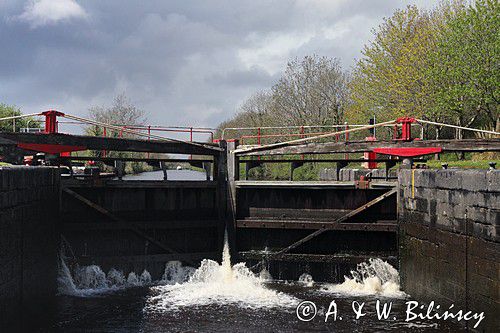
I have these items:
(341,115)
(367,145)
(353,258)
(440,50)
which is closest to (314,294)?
(353,258)

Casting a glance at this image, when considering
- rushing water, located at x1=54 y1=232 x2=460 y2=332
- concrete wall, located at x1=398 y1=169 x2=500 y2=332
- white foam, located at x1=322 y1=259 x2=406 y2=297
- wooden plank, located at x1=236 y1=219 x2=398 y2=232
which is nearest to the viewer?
concrete wall, located at x1=398 y1=169 x2=500 y2=332

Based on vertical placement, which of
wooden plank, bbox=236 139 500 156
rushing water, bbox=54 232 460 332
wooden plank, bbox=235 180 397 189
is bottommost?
rushing water, bbox=54 232 460 332

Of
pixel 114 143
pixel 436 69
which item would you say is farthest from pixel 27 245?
pixel 436 69

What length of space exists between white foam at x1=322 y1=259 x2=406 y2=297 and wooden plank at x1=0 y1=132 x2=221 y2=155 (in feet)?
15.7

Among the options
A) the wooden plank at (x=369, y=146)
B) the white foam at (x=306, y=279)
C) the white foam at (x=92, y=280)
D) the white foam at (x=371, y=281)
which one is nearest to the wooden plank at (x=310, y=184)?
the wooden plank at (x=369, y=146)

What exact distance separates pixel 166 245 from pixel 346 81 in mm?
35424

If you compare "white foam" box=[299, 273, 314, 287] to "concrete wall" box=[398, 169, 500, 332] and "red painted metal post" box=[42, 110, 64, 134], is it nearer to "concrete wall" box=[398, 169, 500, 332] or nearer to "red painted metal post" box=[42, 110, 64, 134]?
"concrete wall" box=[398, 169, 500, 332]

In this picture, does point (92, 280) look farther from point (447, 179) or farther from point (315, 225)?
point (447, 179)

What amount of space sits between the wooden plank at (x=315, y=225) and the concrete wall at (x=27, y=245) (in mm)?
4828

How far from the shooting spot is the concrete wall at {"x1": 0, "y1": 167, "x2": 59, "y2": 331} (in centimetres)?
901

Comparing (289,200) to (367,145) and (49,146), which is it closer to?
(367,145)

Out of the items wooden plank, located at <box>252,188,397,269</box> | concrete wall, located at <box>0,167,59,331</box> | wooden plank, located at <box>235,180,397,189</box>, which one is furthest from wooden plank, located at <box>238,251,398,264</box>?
concrete wall, located at <box>0,167,59,331</box>

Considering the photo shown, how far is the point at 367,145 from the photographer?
1433 cm

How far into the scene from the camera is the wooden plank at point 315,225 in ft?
46.9
